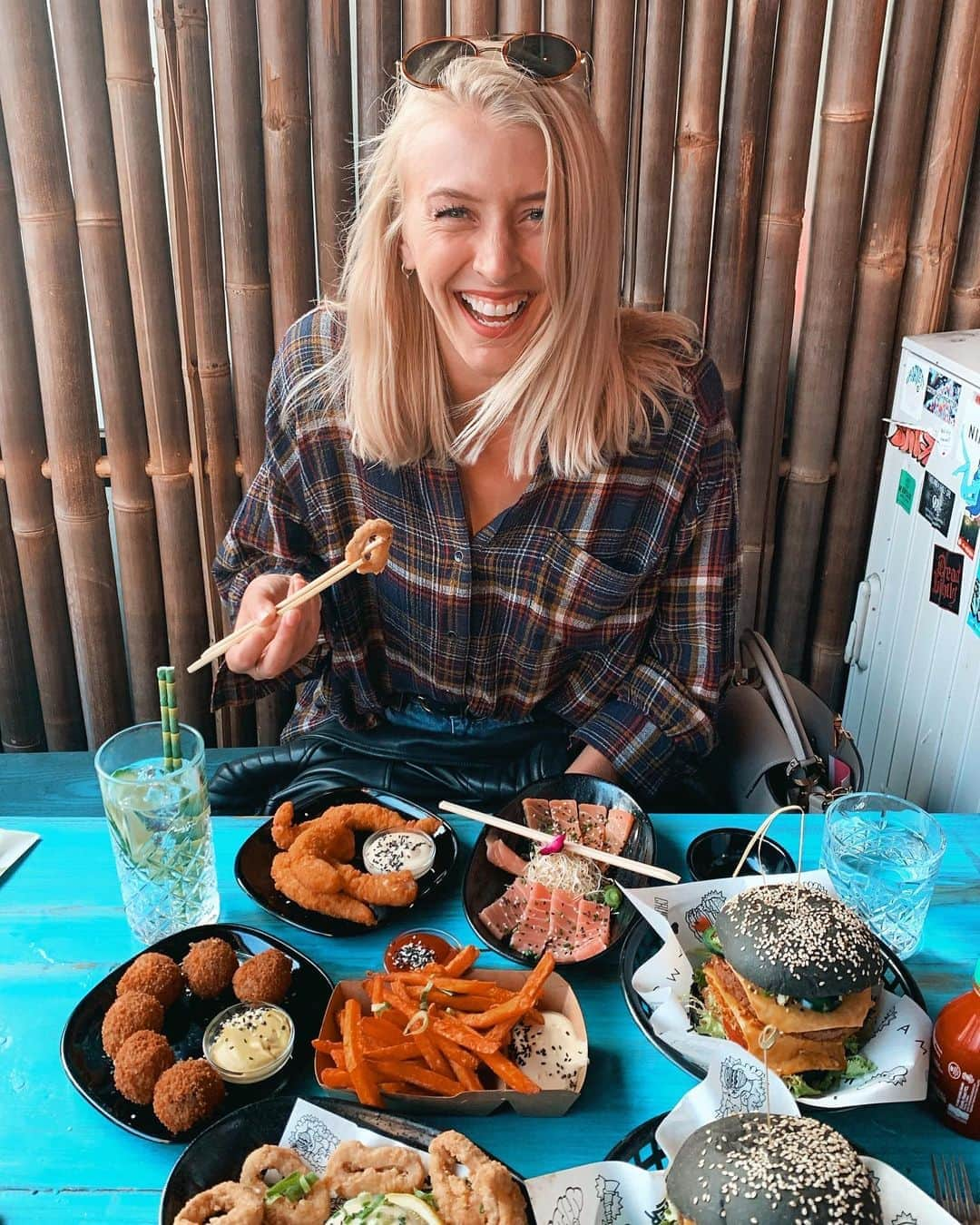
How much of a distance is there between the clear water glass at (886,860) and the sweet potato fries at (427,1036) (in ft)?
1.42

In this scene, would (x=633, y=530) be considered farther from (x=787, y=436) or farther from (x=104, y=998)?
(x=104, y=998)

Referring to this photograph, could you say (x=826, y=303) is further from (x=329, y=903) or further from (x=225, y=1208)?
(x=225, y=1208)

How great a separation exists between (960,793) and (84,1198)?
180 cm

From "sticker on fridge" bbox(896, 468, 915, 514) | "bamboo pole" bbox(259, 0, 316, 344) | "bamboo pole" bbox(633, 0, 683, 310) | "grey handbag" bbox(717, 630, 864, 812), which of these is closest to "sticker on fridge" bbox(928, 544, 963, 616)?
"sticker on fridge" bbox(896, 468, 915, 514)

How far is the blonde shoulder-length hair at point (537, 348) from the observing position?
5.58ft

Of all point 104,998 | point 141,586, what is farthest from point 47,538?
point 104,998

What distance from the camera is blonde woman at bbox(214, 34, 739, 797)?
170 cm

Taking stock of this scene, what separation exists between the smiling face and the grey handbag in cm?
84

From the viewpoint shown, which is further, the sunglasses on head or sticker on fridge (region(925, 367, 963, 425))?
sticker on fridge (region(925, 367, 963, 425))

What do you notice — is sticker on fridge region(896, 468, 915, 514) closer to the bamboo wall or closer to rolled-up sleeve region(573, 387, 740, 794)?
Answer: the bamboo wall

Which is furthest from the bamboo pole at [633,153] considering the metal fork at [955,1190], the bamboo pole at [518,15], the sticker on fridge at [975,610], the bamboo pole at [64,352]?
the metal fork at [955,1190]

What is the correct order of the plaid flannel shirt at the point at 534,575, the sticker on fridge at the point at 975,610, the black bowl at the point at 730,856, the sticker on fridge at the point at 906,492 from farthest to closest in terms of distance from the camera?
1. the sticker on fridge at the point at 906,492
2. the sticker on fridge at the point at 975,610
3. the plaid flannel shirt at the point at 534,575
4. the black bowl at the point at 730,856

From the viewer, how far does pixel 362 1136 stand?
1.02m

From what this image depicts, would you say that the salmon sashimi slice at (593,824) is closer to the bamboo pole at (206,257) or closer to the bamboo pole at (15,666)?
the bamboo pole at (206,257)
